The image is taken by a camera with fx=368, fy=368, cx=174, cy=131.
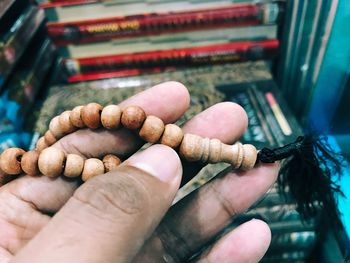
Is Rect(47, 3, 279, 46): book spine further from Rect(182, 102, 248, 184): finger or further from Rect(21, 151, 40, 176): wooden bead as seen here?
Rect(21, 151, 40, 176): wooden bead

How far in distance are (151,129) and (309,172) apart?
0.36 metres

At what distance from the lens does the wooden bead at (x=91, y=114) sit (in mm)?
742

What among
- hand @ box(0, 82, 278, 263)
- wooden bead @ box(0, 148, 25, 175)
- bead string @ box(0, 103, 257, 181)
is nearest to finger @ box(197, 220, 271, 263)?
hand @ box(0, 82, 278, 263)

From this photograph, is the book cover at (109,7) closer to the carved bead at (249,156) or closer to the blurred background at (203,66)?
the blurred background at (203,66)

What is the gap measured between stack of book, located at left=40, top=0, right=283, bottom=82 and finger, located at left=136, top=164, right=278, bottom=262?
0.66 meters

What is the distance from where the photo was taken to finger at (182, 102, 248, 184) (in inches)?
33.2

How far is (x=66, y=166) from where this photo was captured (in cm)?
73

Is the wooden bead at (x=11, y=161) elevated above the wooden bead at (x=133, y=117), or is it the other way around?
the wooden bead at (x=133, y=117)

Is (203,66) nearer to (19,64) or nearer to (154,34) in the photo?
(154,34)

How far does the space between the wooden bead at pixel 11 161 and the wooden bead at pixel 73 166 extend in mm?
100

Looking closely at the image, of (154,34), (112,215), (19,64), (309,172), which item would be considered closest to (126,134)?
(112,215)

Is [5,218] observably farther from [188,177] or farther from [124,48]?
[124,48]

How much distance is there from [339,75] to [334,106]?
0.09 metres

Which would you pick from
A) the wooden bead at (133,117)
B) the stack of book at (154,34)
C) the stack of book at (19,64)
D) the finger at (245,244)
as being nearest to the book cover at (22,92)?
the stack of book at (19,64)
